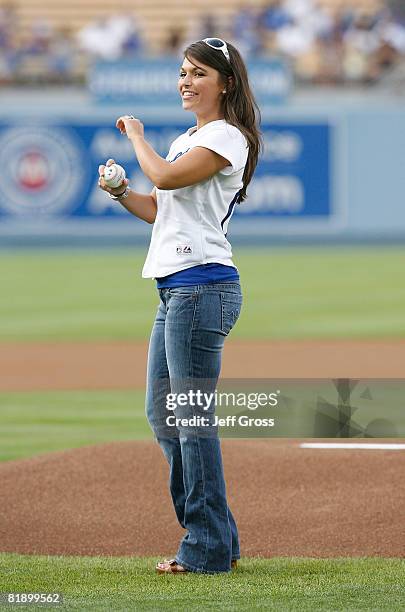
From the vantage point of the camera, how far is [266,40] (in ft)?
85.5

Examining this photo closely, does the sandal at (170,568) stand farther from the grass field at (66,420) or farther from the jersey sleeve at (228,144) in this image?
the grass field at (66,420)

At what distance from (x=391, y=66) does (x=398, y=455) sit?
760 inches

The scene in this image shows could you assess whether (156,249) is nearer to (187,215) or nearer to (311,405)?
(187,215)

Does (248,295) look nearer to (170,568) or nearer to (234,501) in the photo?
(234,501)

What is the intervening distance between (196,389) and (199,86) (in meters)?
1.10

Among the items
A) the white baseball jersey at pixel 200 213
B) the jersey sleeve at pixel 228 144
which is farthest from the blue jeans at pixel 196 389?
the jersey sleeve at pixel 228 144

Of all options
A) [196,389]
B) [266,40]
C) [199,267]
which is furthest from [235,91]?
[266,40]

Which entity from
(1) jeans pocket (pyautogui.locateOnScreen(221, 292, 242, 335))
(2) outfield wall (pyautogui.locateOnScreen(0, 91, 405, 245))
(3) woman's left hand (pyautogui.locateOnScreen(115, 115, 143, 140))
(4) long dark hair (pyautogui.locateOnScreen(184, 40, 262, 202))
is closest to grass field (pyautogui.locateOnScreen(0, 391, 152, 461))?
(1) jeans pocket (pyautogui.locateOnScreen(221, 292, 242, 335))

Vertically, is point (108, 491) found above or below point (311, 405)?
below

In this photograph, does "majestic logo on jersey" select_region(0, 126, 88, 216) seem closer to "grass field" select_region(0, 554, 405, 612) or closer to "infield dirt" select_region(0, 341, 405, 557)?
"infield dirt" select_region(0, 341, 405, 557)

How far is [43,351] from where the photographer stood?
1174 cm

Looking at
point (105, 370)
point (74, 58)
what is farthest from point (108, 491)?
point (74, 58)

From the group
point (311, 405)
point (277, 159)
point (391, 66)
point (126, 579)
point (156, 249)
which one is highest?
point (391, 66)

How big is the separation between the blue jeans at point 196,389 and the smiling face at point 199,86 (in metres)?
0.67
